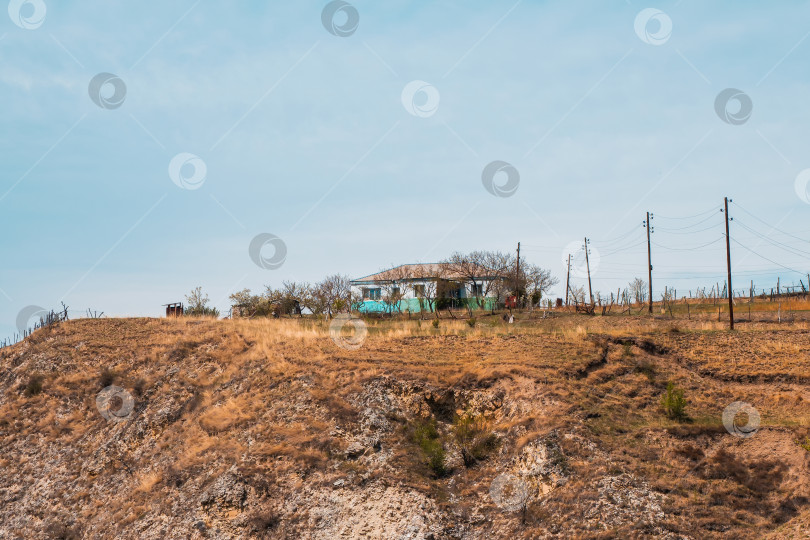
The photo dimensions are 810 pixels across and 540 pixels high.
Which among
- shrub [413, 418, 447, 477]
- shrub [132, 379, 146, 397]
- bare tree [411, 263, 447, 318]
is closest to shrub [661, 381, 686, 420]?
→ shrub [413, 418, 447, 477]

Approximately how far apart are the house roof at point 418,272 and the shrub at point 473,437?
174ft

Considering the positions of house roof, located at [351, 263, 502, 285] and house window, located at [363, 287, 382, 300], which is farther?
house window, located at [363, 287, 382, 300]

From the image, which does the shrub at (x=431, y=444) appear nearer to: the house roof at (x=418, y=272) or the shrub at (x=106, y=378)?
the shrub at (x=106, y=378)

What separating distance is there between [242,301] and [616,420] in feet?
180

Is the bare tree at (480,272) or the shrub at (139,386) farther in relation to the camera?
the bare tree at (480,272)

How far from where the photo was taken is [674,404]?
2619cm

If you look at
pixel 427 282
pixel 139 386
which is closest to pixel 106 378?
pixel 139 386

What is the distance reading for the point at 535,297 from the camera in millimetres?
78812

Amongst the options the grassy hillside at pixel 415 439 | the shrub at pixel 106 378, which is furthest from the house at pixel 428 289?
the shrub at pixel 106 378

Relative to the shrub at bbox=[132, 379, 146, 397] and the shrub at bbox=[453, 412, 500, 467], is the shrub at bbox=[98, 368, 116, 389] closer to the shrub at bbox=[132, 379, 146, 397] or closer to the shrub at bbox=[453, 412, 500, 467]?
the shrub at bbox=[132, 379, 146, 397]

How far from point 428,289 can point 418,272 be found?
7806 mm

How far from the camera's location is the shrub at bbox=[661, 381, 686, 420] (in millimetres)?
26141

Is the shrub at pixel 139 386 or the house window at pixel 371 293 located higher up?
the house window at pixel 371 293

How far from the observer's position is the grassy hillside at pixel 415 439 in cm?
2130
